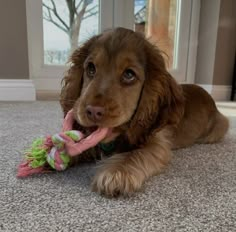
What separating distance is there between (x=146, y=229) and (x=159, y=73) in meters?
0.46

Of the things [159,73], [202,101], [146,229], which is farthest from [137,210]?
[202,101]

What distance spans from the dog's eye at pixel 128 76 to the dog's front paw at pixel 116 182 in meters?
0.23

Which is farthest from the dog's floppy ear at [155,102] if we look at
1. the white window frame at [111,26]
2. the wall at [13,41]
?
the white window frame at [111,26]

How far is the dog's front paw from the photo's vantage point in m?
0.71

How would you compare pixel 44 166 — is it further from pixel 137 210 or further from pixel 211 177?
pixel 211 177

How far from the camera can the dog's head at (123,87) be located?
776 millimetres

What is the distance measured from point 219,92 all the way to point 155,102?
2.20 metres

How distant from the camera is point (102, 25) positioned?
2.73 metres

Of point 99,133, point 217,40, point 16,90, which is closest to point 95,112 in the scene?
point 99,133

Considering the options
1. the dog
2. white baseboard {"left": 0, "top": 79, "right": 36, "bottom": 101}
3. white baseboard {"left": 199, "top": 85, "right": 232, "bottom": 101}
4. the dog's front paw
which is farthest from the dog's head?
white baseboard {"left": 199, "top": 85, "right": 232, "bottom": 101}

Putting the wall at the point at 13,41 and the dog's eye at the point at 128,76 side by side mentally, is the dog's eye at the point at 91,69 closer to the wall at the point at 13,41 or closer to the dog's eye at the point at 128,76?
the dog's eye at the point at 128,76

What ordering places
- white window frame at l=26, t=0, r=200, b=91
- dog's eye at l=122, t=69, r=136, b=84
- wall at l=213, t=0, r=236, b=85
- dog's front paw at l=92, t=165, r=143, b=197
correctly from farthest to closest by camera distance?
wall at l=213, t=0, r=236, b=85 < white window frame at l=26, t=0, r=200, b=91 < dog's eye at l=122, t=69, r=136, b=84 < dog's front paw at l=92, t=165, r=143, b=197

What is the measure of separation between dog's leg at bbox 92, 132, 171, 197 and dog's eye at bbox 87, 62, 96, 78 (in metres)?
0.23

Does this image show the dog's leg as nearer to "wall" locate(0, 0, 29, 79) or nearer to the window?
"wall" locate(0, 0, 29, 79)
